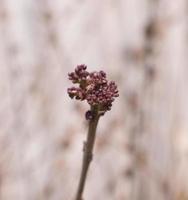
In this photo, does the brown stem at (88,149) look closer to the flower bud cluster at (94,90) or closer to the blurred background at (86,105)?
the flower bud cluster at (94,90)

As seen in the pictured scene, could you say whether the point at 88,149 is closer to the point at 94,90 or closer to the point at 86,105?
the point at 94,90

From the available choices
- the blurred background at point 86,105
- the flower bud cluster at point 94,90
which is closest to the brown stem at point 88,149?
the flower bud cluster at point 94,90

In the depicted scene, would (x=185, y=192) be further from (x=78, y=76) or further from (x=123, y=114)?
(x=78, y=76)

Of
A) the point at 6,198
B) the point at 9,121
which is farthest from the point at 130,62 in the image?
the point at 6,198

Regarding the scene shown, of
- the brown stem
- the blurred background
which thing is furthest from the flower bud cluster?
→ the blurred background

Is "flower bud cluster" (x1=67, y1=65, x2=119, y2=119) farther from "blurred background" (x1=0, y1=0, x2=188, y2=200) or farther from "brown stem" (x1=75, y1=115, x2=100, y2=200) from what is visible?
"blurred background" (x1=0, y1=0, x2=188, y2=200)

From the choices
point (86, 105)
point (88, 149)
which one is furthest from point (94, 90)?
point (86, 105)

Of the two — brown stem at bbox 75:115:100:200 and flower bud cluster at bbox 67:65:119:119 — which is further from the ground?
flower bud cluster at bbox 67:65:119:119
